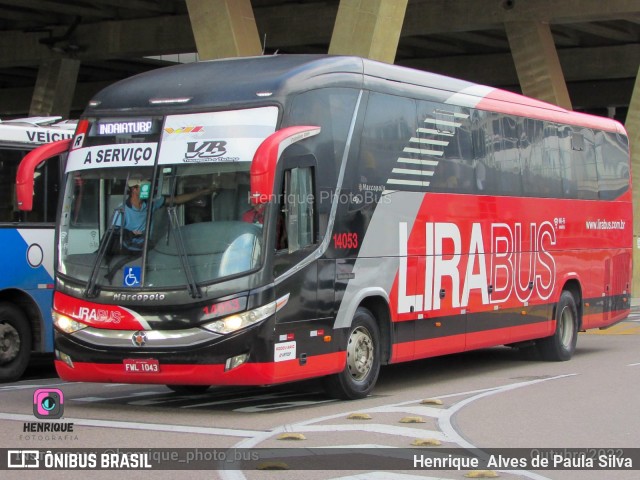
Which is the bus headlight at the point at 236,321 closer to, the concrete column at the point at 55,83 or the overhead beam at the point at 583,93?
the concrete column at the point at 55,83

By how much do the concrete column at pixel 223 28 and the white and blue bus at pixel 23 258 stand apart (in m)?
8.20

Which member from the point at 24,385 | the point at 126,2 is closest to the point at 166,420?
the point at 24,385

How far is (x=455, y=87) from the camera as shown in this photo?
15.3 m

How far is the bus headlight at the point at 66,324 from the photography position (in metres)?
12.0

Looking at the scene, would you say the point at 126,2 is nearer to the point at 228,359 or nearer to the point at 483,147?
the point at 483,147

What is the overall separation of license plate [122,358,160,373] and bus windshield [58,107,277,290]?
28.9 inches

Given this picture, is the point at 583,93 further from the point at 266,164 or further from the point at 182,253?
the point at 266,164

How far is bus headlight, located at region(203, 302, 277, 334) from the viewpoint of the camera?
11.4 meters

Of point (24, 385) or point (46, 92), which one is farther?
point (46, 92)

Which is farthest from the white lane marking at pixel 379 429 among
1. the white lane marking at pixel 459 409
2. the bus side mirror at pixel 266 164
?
the bus side mirror at pixel 266 164

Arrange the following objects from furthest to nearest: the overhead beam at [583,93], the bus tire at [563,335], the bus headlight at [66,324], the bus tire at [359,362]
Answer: the overhead beam at [583,93], the bus tire at [563,335], the bus tire at [359,362], the bus headlight at [66,324]

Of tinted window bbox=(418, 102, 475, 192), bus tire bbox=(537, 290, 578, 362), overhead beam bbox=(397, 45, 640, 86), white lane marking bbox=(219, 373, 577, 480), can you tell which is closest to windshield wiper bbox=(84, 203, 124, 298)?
white lane marking bbox=(219, 373, 577, 480)

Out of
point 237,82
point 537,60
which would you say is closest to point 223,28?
point 237,82

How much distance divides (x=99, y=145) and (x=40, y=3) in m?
26.2
